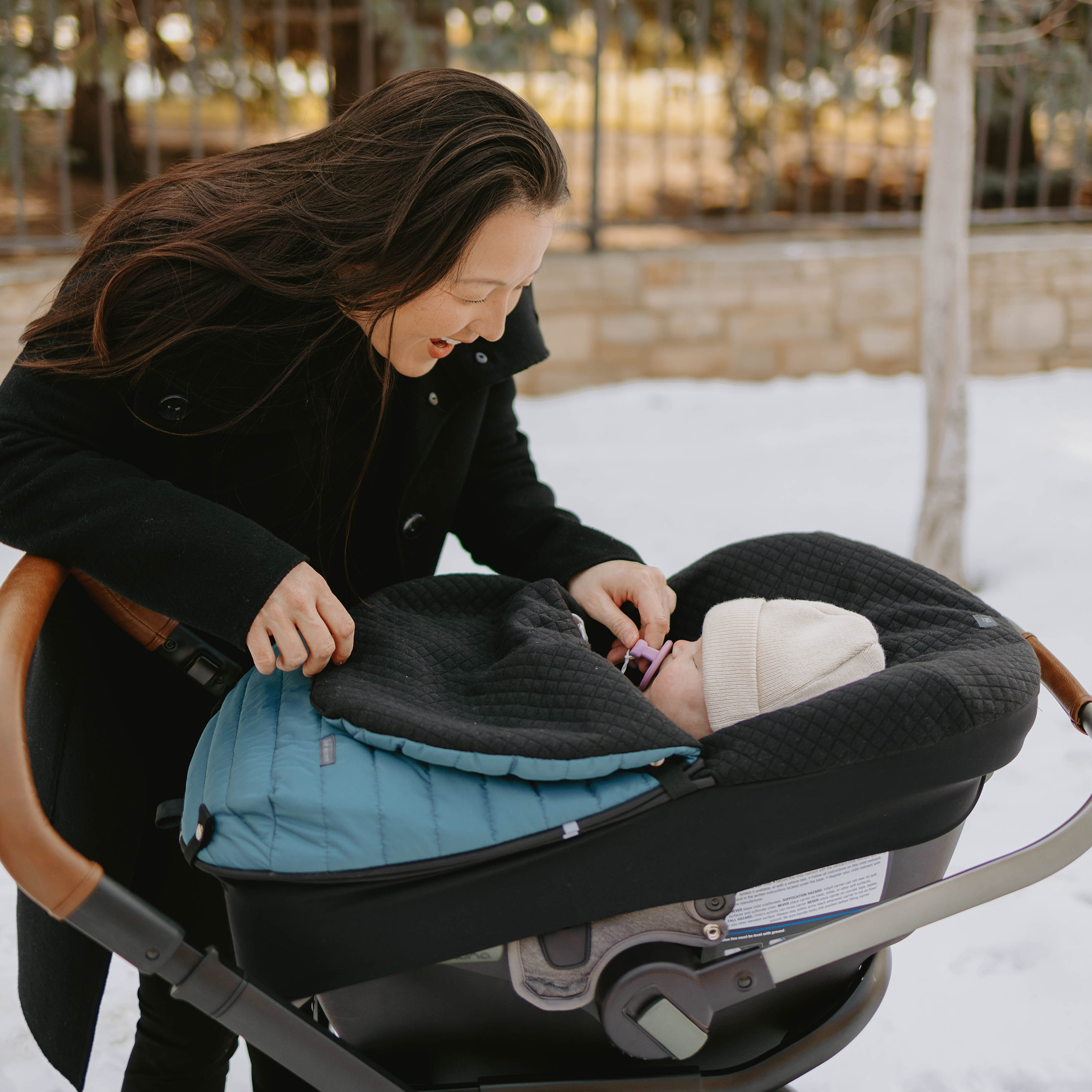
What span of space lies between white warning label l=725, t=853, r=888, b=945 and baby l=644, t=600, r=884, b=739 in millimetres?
188

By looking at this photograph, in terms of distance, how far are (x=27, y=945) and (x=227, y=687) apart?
15.0 inches

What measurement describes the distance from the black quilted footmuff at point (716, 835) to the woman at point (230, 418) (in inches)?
11.0

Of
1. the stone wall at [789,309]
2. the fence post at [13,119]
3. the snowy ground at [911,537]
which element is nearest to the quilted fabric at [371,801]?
the snowy ground at [911,537]

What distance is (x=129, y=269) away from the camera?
130 centimetres

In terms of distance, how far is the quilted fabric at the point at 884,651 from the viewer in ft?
3.77

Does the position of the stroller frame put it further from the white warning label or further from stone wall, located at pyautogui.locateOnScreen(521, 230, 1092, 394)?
stone wall, located at pyautogui.locateOnScreen(521, 230, 1092, 394)

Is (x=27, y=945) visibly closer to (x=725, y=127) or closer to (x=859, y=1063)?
(x=859, y=1063)

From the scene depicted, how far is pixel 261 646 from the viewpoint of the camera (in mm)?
1205

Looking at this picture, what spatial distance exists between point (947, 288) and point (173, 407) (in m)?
2.86

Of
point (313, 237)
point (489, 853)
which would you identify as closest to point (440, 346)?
point (313, 237)

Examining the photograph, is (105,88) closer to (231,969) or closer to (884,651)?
(884,651)

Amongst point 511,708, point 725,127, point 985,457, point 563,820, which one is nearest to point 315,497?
point 511,708

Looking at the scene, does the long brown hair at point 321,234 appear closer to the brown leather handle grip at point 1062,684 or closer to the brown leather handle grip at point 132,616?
the brown leather handle grip at point 132,616

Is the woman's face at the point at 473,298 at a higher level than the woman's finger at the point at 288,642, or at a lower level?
higher
